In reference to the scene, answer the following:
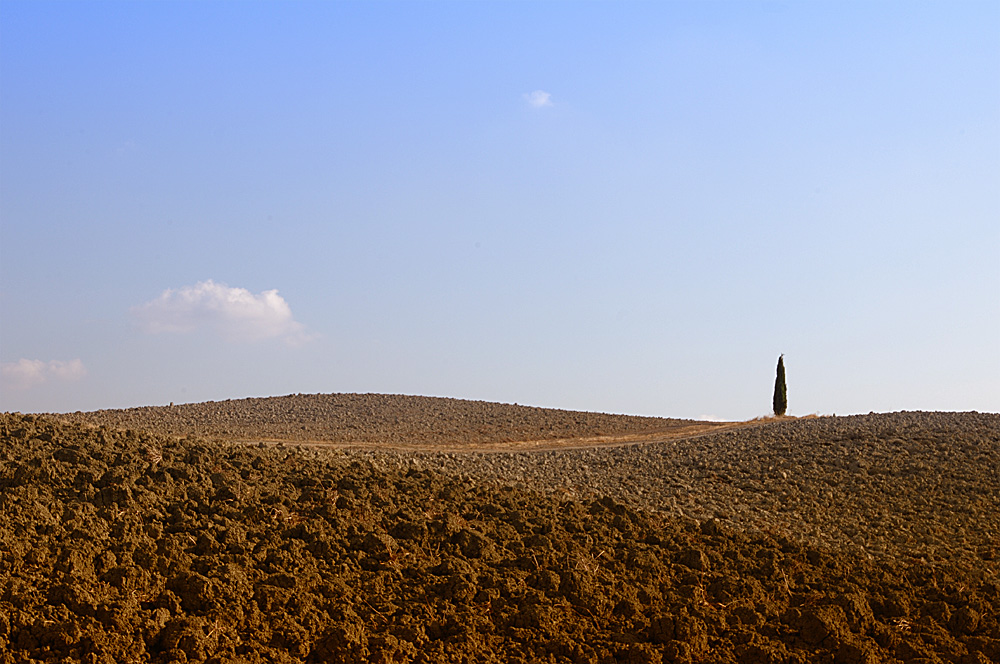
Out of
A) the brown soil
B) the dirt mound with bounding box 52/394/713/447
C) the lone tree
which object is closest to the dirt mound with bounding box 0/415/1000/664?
the brown soil

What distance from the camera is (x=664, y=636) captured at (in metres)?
6.96

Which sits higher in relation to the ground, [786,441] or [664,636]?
[786,441]

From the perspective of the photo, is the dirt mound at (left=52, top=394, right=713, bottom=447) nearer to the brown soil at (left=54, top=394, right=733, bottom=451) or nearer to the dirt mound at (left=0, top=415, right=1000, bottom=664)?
the brown soil at (left=54, top=394, right=733, bottom=451)

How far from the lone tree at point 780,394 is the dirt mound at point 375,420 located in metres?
3.84

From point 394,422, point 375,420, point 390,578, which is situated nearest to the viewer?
point 390,578

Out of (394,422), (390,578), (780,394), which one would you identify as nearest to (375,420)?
(394,422)

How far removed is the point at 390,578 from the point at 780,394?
77.1ft

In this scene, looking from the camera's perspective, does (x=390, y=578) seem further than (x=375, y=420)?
No

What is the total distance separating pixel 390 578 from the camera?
24.8 feet

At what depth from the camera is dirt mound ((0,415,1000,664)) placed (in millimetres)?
6270

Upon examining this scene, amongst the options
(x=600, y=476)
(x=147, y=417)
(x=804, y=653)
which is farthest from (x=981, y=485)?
(x=147, y=417)

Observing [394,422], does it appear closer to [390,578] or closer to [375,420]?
[375,420]

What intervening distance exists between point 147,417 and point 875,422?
65.4ft

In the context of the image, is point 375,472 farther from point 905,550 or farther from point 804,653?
point 905,550
